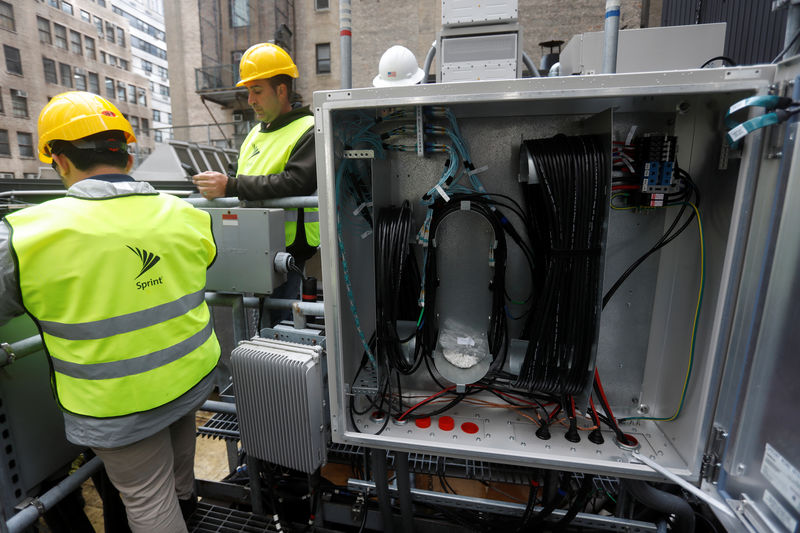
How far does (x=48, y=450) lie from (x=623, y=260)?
7.12 ft

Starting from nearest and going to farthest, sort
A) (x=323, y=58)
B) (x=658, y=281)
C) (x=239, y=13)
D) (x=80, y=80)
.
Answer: (x=658, y=281), (x=323, y=58), (x=239, y=13), (x=80, y=80)

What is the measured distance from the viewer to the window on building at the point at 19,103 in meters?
16.3

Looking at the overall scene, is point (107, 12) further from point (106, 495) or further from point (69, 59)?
point (106, 495)

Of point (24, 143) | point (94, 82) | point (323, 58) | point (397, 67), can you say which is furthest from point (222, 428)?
point (94, 82)

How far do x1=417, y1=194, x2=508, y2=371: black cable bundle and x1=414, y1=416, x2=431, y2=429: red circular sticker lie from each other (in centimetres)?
23

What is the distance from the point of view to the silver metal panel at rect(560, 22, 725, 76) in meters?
1.92

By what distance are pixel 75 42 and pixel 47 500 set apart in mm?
27457

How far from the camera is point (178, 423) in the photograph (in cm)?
146

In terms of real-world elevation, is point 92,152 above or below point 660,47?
below

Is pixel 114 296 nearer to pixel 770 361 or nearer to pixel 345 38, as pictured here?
pixel 345 38

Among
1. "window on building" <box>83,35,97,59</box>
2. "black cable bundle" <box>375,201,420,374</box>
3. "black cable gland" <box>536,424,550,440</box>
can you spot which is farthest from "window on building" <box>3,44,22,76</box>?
"black cable gland" <box>536,424,550,440</box>

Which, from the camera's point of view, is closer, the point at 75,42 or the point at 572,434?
the point at 572,434

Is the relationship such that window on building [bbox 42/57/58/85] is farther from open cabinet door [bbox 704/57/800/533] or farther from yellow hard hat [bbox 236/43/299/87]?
open cabinet door [bbox 704/57/800/533]

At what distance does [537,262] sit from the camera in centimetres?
140
